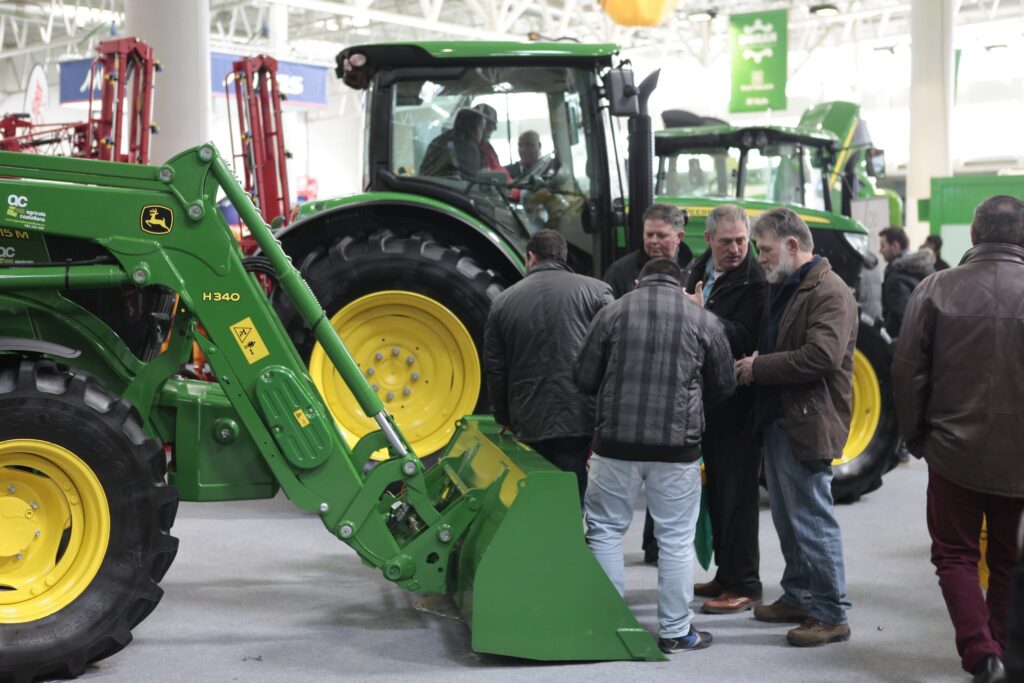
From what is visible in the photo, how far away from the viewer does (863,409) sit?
23.4 feet

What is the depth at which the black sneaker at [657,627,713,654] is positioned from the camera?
13.9 feet

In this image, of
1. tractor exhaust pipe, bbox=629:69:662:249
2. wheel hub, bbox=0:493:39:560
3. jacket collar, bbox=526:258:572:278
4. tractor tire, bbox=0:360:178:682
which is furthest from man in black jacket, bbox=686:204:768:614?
wheel hub, bbox=0:493:39:560

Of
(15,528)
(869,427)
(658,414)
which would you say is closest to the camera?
(15,528)

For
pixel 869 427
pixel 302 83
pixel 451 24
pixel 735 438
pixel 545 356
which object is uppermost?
pixel 451 24

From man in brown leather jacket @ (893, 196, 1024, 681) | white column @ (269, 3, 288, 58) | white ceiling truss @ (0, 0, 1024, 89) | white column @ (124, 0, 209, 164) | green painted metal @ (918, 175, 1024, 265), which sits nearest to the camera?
man in brown leather jacket @ (893, 196, 1024, 681)

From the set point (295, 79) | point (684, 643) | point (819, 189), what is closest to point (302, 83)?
point (295, 79)

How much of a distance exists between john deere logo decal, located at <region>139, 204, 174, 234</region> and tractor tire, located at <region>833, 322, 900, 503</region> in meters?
4.27

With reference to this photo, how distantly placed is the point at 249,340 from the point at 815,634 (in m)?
2.30

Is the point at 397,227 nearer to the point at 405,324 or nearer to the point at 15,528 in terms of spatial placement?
the point at 405,324

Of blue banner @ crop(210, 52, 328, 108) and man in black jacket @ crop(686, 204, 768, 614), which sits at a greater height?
blue banner @ crop(210, 52, 328, 108)

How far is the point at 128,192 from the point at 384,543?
1524mm

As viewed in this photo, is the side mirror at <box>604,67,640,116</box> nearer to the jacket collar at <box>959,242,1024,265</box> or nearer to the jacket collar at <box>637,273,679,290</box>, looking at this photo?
the jacket collar at <box>637,273,679,290</box>

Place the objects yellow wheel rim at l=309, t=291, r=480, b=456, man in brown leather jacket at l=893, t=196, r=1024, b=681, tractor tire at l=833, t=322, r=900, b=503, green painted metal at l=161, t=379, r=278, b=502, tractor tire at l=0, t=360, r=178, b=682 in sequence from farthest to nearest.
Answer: tractor tire at l=833, t=322, r=900, b=503 → yellow wheel rim at l=309, t=291, r=480, b=456 → green painted metal at l=161, t=379, r=278, b=502 → tractor tire at l=0, t=360, r=178, b=682 → man in brown leather jacket at l=893, t=196, r=1024, b=681

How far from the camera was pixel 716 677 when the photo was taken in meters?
3.97
